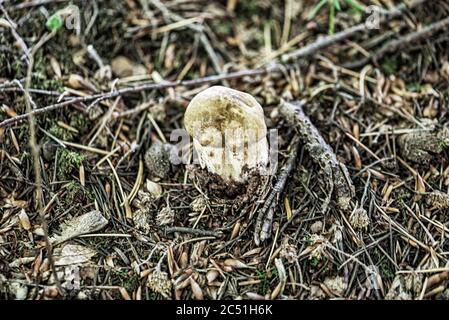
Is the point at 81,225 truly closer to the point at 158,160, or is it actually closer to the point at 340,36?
the point at 158,160

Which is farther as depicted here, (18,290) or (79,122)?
(79,122)

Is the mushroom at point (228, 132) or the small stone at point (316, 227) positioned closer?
the mushroom at point (228, 132)

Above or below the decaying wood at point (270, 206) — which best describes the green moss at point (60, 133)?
above

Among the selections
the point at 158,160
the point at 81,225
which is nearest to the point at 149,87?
the point at 158,160

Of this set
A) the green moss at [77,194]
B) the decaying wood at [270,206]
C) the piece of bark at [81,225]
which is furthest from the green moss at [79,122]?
the decaying wood at [270,206]

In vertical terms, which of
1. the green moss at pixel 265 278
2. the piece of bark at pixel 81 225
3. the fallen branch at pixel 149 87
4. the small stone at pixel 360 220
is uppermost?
the fallen branch at pixel 149 87

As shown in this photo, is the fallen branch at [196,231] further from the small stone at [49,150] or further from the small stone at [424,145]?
the small stone at [424,145]

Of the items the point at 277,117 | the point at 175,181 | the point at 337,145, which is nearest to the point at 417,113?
the point at 337,145

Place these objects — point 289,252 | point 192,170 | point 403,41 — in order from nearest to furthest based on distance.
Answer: point 289,252, point 192,170, point 403,41
